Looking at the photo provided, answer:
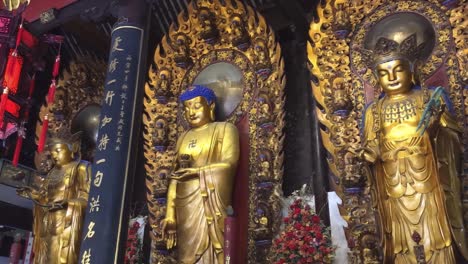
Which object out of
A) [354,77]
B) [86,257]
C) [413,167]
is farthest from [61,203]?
[413,167]

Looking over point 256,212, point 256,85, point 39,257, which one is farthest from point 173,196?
point 39,257

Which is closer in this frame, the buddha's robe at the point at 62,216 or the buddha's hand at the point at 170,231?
the buddha's hand at the point at 170,231

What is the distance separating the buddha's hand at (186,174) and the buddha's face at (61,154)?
1.72m

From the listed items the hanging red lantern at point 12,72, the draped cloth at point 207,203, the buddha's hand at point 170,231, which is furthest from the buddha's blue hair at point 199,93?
the hanging red lantern at point 12,72

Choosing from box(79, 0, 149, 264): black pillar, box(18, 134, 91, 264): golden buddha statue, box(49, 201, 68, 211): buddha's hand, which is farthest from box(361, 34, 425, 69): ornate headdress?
box(49, 201, 68, 211): buddha's hand

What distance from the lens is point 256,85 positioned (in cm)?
486

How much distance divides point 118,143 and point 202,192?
2.66 feet

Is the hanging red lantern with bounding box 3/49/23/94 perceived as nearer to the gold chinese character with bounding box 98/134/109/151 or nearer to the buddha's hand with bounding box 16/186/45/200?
the buddha's hand with bounding box 16/186/45/200

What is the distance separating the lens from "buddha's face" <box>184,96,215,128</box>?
4.78m

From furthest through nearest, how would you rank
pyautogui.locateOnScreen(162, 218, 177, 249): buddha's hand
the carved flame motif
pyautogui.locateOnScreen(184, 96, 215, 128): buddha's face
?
the carved flame motif < pyautogui.locateOnScreen(184, 96, 215, 128): buddha's face < pyautogui.locateOnScreen(162, 218, 177, 249): buddha's hand

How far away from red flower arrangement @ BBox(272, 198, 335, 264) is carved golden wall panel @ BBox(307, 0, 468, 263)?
8.1 inches

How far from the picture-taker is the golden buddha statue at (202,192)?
4.08 meters

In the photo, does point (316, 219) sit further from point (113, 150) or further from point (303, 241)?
point (113, 150)

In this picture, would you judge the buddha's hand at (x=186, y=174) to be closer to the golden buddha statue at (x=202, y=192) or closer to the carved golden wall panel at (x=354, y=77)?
the golden buddha statue at (x=202, y=192)
